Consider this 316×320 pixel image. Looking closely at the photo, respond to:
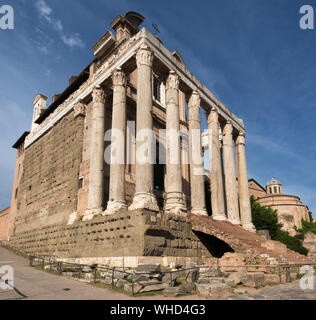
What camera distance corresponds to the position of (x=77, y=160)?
1908cm

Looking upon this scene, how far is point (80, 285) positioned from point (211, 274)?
15.0ft

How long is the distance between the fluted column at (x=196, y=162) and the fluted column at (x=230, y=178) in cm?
419

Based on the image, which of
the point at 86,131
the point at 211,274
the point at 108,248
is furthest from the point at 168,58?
the point at 211,274

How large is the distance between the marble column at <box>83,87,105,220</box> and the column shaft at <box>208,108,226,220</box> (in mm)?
7059

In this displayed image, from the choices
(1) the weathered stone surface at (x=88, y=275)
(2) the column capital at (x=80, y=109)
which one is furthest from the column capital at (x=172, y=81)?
(1) the weathered stone surface at (x=88, y=275)

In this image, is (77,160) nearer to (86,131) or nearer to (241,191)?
(86,131)

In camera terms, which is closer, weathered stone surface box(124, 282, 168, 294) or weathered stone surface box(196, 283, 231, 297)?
weathered stone surface box(196, 283, 231, 297)

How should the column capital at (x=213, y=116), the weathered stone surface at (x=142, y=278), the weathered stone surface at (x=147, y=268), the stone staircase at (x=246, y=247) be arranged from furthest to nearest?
the column capital at (x=213, y=116) < the stone staircase at (x=246, y=247) < the weathered stone surface at (x=147, y=268) < the weathered stone surface at (x=142, y=278)

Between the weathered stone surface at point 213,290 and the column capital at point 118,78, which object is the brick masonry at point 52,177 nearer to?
the column capital at point 118,78

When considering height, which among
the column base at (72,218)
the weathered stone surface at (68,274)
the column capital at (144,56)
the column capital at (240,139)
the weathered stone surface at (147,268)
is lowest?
the weathered stone surface at (68,274)

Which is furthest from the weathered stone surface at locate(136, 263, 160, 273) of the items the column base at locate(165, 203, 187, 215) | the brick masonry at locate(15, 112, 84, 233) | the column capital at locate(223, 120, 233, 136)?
the column capital at locate(223, 120, 233, 136)

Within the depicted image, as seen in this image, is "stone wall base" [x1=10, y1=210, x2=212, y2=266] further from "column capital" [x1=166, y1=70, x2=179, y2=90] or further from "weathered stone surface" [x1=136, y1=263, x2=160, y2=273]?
"column capital" [x1=166, y1=70, x2=179, y2=90]

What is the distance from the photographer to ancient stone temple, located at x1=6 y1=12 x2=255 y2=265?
44.1ft

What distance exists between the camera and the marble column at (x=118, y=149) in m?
14.4
